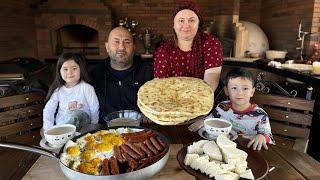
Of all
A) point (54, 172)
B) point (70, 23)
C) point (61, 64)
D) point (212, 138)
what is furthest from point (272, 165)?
point (70, 23)

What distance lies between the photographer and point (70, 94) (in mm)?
1725

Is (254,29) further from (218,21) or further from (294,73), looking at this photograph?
(294,73)

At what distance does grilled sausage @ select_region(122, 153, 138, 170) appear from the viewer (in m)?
0.85

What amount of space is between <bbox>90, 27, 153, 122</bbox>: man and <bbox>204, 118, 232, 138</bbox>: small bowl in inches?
33.6

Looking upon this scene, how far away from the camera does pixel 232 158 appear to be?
34.7 inches

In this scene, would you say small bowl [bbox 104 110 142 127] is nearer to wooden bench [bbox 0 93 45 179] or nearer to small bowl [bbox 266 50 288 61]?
wooden bench [bbox 0 93 45 179]

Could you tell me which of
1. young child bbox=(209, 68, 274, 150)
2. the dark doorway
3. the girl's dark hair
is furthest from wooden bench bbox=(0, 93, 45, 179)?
the dark doorway

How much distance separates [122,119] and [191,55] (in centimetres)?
67

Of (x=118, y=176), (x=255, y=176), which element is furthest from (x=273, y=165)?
(x=118, y=176)

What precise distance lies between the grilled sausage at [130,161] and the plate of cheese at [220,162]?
0.16 metres

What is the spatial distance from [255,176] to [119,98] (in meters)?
1.26

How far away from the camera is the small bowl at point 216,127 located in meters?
1.09

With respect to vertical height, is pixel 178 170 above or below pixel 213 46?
below

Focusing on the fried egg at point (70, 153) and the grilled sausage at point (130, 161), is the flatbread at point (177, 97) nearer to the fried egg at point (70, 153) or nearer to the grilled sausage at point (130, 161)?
the grilled sausage at point (130, 161)
